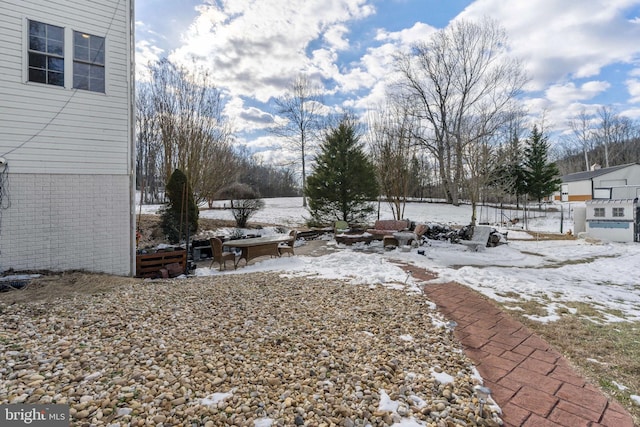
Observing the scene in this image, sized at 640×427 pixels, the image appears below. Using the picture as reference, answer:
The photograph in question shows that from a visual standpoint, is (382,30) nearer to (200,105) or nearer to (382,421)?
(200,105)

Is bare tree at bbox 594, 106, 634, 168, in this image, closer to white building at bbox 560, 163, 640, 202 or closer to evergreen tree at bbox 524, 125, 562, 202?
white building at bbox 560, 163, 640, 202

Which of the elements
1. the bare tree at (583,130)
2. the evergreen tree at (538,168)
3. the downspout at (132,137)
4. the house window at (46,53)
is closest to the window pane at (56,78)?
the house window at (46,53)

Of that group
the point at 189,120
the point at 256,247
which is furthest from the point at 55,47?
the point at 189,120

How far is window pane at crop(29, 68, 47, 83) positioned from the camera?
18.3 ft

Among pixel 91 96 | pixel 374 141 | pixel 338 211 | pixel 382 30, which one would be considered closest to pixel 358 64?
pixel 382 30

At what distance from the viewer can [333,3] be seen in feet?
28.4

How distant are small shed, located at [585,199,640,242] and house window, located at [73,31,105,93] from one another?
16182 millimetres

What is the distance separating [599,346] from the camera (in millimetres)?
3064

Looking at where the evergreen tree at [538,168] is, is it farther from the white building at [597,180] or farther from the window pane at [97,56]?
the window pane at [97,56]

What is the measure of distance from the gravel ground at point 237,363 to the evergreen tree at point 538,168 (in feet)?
84.6

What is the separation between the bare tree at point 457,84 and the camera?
19.3 meters

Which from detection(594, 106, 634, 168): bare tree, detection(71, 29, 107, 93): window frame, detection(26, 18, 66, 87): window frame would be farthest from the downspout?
detection(594, 106, 634, 168): bare tree

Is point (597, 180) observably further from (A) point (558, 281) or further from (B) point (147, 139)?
(B) point (147, 139)

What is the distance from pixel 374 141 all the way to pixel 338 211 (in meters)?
3.59
